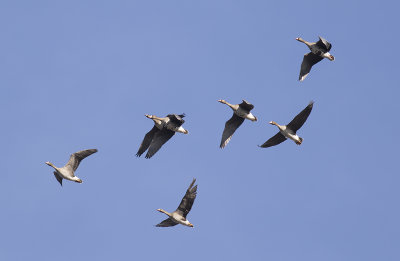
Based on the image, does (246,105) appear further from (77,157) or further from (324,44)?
(77,157)

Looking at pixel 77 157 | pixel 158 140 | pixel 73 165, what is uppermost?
pixel 158 140

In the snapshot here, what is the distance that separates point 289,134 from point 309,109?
2.94 metres

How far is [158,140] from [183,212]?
916cm

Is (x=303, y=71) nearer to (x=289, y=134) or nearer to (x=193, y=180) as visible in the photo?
(x=289, y=134)

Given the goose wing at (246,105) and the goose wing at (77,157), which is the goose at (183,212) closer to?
the goose wing at (77,157)

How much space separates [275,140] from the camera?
81625 millimetres

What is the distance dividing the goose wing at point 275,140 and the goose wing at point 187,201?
9.47 m

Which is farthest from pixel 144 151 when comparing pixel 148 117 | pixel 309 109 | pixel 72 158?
pixel 309 109

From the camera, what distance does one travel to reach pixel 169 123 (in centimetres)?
8044

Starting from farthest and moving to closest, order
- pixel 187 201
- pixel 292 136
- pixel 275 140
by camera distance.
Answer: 1. pixel 275 140
2. pixel 292 136
3. pixel 187 201

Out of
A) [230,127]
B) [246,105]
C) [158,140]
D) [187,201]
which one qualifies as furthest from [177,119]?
[187,201]

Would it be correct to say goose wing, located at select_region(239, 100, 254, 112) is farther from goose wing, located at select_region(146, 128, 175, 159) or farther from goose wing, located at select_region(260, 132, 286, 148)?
goose wing, located at select_region(146, 128, 175, 159)

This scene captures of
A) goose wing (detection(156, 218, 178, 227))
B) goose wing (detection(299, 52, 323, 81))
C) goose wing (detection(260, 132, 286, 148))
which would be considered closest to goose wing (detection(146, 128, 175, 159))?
goose wing (detection(156, 218, 178, 227))

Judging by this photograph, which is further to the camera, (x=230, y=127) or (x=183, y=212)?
(x=230, y=127)
